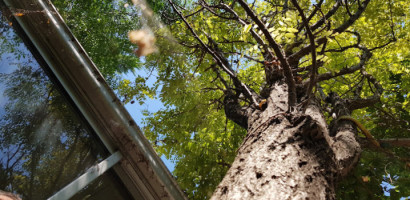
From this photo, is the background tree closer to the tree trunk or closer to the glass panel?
the tree trunk

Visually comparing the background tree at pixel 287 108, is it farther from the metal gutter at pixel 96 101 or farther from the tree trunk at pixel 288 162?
the metal gutter at pixel 96 101

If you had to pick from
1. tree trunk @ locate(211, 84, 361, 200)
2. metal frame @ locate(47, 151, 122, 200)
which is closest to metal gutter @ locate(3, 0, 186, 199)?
metal frame @ locate(47, 151, 122, 200)

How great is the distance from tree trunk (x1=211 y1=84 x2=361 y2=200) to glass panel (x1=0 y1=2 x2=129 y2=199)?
3.02ft

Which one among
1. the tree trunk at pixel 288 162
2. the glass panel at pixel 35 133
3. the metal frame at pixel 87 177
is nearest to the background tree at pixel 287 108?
the tree trunk at pixel 288 162

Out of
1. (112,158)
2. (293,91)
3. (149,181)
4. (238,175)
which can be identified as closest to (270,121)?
(293,91)

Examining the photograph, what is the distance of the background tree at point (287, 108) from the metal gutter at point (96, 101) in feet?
1.75

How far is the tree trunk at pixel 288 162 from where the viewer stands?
1315 mm

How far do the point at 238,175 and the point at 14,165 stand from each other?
136cm

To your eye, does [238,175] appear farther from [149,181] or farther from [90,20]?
[90,20]

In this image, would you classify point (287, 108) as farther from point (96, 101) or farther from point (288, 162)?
point (96, 101)

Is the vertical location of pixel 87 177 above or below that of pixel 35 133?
below

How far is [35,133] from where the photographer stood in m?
1.75

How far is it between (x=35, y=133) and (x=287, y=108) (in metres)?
1.97

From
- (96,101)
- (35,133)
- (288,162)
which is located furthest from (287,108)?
(35,133)
